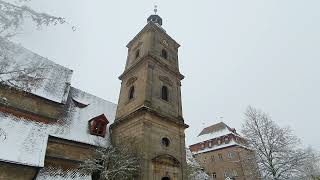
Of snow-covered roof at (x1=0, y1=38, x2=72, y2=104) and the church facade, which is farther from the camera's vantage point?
snow-covered roof at (x1=0, y1=38, x2=72, y2=104)

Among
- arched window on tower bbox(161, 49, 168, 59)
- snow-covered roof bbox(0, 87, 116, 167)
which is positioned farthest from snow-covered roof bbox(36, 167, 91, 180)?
arched window on tower bbox(161, 49, 168, 59)

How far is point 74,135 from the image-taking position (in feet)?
Answer: 57.6

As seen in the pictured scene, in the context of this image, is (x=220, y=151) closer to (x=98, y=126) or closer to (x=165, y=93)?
(x=165, y=93)

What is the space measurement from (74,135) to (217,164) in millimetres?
33054

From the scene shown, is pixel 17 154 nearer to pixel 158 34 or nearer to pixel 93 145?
pixel 93 145

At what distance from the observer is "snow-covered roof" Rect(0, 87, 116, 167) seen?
43.7ft

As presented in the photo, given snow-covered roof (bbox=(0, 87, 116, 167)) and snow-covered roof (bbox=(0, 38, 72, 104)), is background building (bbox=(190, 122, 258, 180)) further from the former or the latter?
snow-covered roof (bbox=(0, 38, 72, 104))

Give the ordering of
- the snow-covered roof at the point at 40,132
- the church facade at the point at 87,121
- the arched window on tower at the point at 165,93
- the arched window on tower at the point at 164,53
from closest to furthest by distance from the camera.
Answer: the snow-covered roof at the point at 40,132
the church facade at the point at 87,121
the arched window on tower at the point at 165,93
the arched window on tower at the point at 164,53

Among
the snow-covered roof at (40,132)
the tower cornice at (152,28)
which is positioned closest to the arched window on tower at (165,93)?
the snow-covered roof at (40,132)

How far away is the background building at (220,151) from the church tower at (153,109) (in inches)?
806

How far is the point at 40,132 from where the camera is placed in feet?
51.5

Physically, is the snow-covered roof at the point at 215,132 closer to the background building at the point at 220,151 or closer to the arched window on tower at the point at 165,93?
the background building at the point at 220,151

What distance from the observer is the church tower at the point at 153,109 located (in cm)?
1677

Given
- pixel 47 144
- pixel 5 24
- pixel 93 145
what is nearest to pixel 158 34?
pixel 93 145
